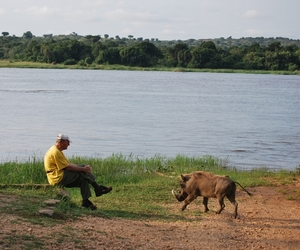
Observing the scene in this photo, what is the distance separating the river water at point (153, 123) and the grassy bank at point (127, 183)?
2943 millimetres

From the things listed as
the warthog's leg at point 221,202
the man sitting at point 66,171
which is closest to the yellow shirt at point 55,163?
the man sitting at point 66,171

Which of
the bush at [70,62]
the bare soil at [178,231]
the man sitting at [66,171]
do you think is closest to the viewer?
the bare soil at [178,231]

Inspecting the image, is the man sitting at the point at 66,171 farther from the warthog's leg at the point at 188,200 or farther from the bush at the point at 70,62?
the bush at the point at 70,62

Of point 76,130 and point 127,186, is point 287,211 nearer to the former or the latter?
point 127,186

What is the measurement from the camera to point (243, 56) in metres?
86.3

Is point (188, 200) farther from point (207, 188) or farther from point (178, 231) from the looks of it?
point (178, 231)

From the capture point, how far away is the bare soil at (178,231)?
726cm

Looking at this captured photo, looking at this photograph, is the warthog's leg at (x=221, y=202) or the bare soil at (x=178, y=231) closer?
the bare soil at (x=178, y=231)

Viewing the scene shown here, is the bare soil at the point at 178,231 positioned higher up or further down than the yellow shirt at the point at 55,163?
further down

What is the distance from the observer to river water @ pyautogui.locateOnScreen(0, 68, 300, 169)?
2030 centimetres

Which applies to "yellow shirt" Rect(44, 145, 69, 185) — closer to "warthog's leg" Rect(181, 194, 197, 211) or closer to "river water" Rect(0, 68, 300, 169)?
"warthog's leg" Rect(181, 194, 197, 211)

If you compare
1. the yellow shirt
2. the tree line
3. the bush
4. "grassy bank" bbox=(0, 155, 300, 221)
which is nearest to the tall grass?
"grassy bank" bbox=(0, 155, 300, 221)

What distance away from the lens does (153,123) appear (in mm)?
29203

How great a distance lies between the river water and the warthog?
7823 millimetres
